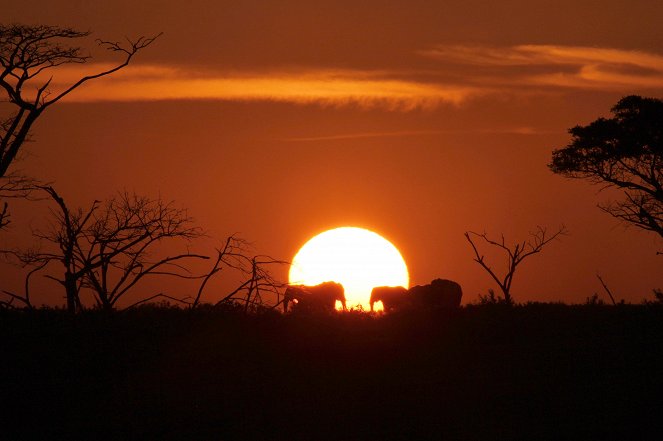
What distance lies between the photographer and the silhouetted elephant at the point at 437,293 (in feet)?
138

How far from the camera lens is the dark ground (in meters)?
17.1

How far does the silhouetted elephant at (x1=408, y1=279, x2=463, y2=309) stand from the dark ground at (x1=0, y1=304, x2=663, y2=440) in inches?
701

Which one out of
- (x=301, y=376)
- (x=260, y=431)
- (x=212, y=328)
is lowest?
(x=260, y=431)

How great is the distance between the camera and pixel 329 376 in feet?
64.2

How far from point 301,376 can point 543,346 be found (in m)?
5.79

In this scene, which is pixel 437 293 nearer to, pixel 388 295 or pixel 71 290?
pixel 388 295

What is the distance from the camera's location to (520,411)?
A: 18.0 m

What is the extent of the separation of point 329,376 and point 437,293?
2316 centimetres

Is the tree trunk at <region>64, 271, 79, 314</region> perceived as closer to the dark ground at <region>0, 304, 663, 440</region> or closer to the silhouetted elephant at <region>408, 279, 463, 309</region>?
the dark ground at <region>0, 304, 663, 440</region>

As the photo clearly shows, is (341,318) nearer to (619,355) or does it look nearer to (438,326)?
(438,326)

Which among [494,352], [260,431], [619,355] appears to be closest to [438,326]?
[494,352]

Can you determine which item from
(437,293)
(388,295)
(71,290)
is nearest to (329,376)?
(71,290)

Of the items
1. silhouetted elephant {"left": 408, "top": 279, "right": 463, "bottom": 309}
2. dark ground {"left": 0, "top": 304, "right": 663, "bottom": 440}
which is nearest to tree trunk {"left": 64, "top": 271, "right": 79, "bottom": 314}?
dark ground {"left": 0, "top": 304, "right": 663, "bottom": 440}

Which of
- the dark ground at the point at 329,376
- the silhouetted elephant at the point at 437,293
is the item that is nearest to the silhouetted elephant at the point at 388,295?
the silhouetted elephant at the point at 437,293
